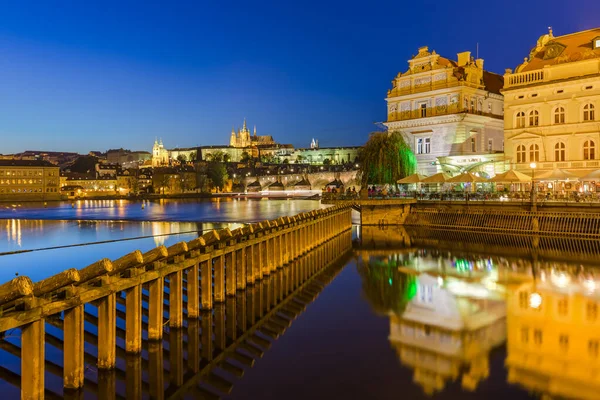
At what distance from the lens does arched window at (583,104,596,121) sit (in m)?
43.4

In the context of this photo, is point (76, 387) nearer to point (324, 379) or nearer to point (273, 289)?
point (324, 379)

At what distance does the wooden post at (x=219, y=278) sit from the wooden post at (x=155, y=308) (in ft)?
13.7

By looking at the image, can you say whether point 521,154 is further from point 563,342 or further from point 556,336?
point 563,342

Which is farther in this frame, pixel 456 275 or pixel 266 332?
Result: pixel 456 275

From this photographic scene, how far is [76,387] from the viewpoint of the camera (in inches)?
440

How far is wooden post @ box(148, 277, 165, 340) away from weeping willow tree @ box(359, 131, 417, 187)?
1729 inches

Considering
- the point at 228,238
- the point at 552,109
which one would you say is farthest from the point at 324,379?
the point at 552,109

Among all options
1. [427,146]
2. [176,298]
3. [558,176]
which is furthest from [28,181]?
Result: [176,298]

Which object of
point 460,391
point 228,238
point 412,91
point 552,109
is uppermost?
point 412,91

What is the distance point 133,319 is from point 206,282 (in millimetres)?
4702

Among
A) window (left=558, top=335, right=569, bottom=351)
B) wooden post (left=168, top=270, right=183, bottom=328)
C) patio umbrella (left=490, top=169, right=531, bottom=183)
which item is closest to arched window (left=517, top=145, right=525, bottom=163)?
patio umbrella (left=490, top=169, right=531, bottom=183)

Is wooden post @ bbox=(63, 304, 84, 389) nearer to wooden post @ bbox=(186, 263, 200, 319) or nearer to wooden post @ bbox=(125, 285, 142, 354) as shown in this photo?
A: wooden post @ bbox=(125, 285, 142, 354)

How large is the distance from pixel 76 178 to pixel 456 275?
189298 millimetres

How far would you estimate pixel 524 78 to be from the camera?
157 ft
